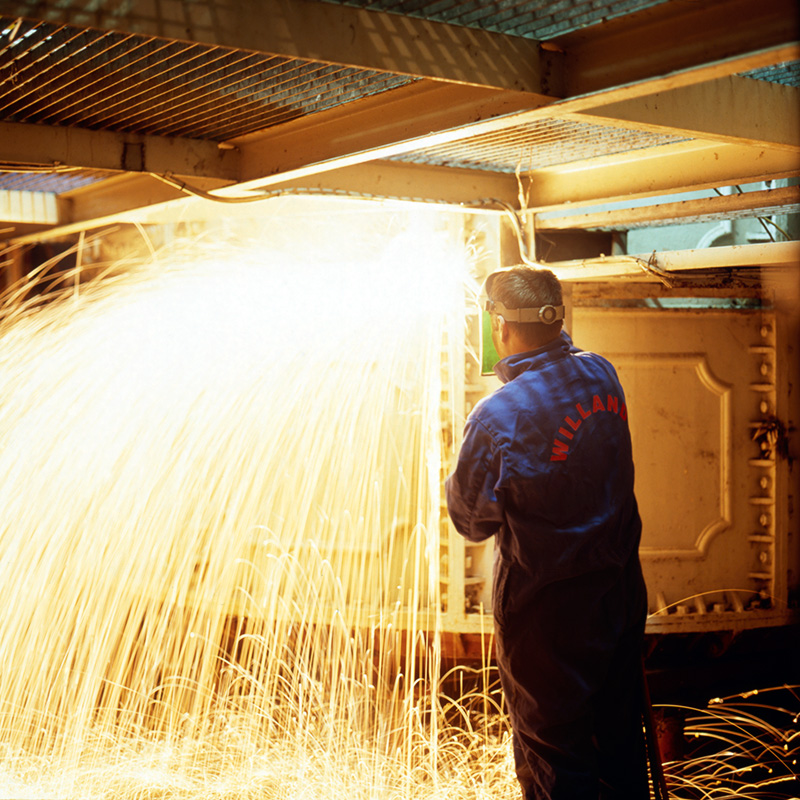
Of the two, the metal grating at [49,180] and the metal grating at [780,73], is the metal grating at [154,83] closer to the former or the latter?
the metal grating at [49,180]

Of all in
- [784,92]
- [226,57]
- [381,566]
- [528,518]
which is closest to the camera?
[226,57]

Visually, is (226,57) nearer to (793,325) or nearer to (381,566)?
(381,566)

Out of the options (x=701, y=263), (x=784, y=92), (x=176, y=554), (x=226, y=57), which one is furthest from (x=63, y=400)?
(x=784, y=92)

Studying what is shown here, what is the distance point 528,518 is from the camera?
105 inches

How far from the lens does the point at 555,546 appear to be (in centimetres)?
265

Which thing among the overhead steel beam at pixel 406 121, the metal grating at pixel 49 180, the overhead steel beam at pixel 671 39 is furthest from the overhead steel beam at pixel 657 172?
the metal grating at pixel 49 180

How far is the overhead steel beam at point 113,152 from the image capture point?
2.94 m

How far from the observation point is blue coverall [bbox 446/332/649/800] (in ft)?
8.72

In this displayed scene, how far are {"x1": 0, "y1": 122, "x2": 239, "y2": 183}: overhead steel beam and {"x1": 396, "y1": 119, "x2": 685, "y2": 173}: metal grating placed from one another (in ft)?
2.48

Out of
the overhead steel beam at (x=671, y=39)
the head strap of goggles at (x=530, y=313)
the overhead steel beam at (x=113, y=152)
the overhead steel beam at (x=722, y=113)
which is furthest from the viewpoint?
the overhead steel beam at (x=113, y=152)

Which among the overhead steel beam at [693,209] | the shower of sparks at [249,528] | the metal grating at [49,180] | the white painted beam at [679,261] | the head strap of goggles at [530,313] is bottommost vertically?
the shower of sparks at [249,528]

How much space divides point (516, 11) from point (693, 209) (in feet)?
4.69

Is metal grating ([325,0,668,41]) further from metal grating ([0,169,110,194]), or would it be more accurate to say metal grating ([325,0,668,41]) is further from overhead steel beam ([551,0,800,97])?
metal grating ([0,169,110,194])

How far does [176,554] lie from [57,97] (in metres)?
2.63
